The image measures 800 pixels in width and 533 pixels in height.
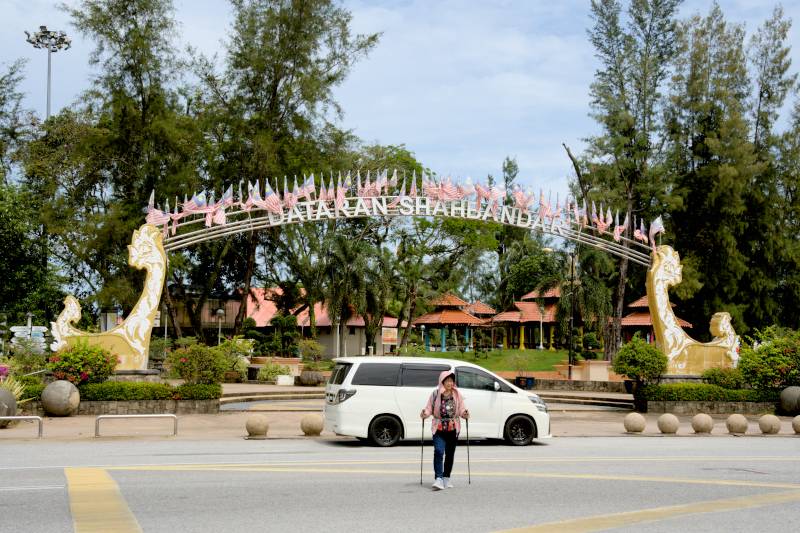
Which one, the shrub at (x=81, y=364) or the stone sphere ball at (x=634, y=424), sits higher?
the shrub at (x=81, y=364)

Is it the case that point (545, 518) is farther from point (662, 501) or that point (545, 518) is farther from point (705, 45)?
point (705, 45)

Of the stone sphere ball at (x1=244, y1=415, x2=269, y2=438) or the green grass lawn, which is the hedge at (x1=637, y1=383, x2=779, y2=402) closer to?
the stone sphere ball at (x1=244, y1=415, x2=269, y2=438)

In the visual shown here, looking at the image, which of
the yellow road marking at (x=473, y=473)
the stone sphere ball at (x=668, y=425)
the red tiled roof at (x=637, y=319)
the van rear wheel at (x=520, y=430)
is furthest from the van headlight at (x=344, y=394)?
the red tiled roof at (x=637, y=319)

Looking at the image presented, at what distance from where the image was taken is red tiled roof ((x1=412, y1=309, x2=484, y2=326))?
2463 inches

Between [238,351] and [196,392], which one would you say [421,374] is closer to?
[196,392]

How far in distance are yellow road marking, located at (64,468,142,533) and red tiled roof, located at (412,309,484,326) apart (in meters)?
51.3

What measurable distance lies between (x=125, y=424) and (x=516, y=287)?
52431 mm

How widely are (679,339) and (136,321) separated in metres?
18.2

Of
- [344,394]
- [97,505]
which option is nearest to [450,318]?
[344,394]

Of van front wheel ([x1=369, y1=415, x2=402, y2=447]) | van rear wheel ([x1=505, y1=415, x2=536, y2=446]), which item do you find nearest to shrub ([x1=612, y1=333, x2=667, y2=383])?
van rear wheel ([x1=505, y1=415, x2=536, y2=446])

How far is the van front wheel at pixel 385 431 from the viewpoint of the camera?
16266 millimetres

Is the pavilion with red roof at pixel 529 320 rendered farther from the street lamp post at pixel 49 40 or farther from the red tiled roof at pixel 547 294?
the street lamp post at pixel 49 40

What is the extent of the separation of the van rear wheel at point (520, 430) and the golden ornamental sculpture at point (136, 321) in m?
12.6

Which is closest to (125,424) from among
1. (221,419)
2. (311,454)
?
(221,419)
